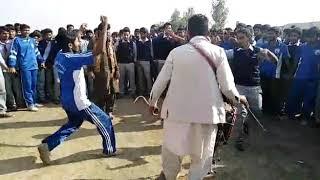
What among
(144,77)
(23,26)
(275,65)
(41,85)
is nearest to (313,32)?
(275,65)

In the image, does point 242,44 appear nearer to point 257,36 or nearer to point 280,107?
point 280,107

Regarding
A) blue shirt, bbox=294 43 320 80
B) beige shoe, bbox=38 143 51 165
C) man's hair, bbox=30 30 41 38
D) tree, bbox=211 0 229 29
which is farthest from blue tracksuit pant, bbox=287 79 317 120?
tree, bbox=211 0 229 29

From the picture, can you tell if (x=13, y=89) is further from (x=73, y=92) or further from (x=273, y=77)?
(x=273, y=77)

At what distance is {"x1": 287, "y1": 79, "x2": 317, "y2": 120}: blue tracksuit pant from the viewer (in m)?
8.58

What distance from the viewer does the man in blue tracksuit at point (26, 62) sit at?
9.65 meters

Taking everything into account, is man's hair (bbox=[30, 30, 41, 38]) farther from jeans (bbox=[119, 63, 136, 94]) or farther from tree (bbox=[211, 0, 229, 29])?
tree (bbox=[211, 0, 229, 29])

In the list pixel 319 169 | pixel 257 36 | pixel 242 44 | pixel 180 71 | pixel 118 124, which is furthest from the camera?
pixel 257 36

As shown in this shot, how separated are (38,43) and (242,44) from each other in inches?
240

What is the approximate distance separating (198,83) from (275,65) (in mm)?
5048

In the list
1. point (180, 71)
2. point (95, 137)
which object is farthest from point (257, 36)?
point (180, 71)

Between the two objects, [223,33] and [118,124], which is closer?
[118,124]

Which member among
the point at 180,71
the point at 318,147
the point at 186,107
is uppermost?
the point at 180,71

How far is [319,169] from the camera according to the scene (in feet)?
20.5

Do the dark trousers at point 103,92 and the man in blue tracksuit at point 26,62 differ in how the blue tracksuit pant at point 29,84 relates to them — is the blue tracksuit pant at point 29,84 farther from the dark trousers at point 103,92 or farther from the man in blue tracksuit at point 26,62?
the dark trousers at point 103,92
